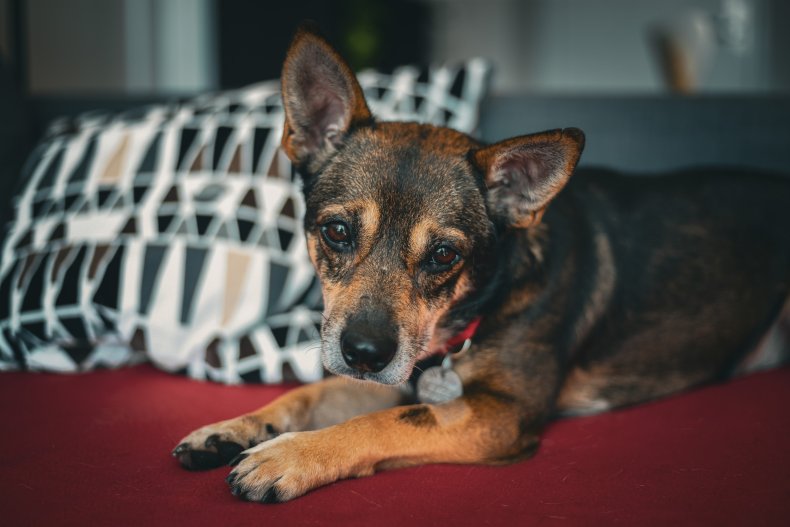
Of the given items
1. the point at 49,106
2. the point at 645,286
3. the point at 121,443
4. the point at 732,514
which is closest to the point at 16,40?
the point at 49,106

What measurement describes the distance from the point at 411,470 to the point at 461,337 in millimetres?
476

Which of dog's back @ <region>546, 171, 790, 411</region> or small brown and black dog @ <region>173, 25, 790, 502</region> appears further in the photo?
dog's back @ <region>546, 171, 790, 411</region>

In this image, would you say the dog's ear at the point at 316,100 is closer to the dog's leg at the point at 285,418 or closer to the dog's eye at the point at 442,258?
the dog's eye at the point at 442,258

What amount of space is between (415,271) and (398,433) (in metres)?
0.45

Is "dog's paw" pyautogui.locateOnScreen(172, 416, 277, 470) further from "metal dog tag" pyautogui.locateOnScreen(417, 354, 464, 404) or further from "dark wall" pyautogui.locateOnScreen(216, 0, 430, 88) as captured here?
"dark wall" pyautogui.locateOnScreen(216, 0, 430, 88)

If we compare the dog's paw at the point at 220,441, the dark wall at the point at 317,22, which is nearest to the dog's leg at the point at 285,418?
the dog's paw at the point at 220,441

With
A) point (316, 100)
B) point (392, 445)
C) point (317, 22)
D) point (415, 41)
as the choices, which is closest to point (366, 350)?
point (392, 445)

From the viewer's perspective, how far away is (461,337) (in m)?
1.96

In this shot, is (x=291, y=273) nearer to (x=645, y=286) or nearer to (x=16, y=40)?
(x=645, y=286)

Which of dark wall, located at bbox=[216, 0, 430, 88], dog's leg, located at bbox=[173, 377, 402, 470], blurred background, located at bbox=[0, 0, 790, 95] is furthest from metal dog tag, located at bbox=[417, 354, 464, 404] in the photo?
dark wall, located at bbox=[216, 0, 430, 88]

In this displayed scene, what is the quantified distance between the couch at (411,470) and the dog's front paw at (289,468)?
29 millimetres

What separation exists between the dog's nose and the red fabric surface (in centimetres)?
28

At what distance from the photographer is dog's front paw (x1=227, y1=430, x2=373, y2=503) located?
144 cm

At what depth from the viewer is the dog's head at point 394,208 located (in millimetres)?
1673
